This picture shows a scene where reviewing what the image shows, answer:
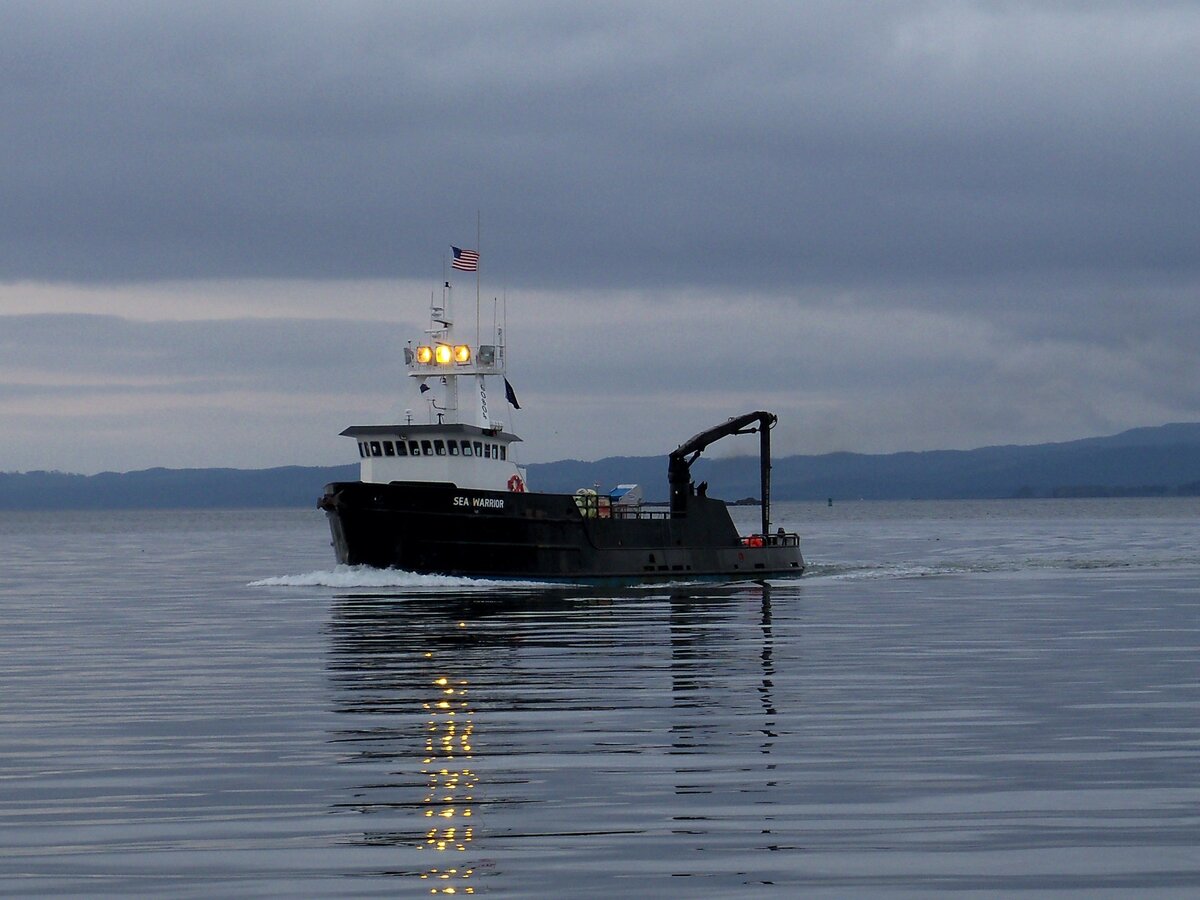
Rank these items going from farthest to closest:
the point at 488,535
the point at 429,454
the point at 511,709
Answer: the point at 429,454
the point at 488,535
the point at 511,709

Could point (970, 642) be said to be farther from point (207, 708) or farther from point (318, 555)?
point (318, 555)

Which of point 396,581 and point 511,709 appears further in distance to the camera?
point 396,581

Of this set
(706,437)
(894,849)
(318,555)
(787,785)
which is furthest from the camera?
(318,555)

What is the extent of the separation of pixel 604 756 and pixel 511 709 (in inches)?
184

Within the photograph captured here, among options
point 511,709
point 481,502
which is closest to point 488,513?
point 481,502

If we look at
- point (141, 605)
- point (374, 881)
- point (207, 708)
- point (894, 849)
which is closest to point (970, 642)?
point (207, 708)

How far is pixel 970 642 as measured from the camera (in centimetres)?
3362

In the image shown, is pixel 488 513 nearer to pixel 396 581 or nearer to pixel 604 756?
pixel 396 581

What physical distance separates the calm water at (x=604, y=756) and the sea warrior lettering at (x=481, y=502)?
11.7 m

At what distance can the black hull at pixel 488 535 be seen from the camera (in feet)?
174

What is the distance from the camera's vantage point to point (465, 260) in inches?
2311

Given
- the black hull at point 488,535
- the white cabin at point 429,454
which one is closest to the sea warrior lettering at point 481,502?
the black hull at point 488,535

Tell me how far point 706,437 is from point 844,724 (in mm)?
39213

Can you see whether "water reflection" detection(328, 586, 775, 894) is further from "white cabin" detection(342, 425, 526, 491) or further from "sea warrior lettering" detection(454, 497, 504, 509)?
"white cabin" detection(342, 425, 526, 491)
